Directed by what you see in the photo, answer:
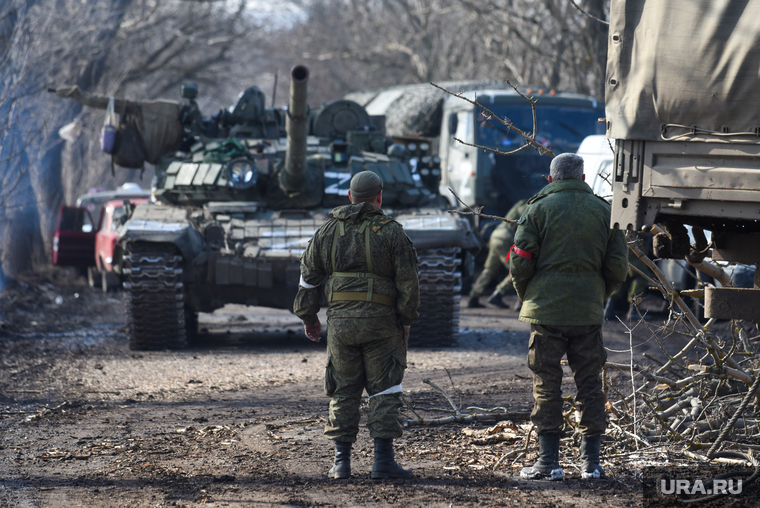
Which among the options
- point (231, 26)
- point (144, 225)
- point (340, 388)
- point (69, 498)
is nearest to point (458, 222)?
point (144, 225)

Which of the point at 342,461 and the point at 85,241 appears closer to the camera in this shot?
the point at 342,461

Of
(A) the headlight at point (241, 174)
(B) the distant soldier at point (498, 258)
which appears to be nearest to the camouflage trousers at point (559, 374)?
(A) the headlight at point (241, 174)

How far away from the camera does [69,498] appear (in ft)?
14.8

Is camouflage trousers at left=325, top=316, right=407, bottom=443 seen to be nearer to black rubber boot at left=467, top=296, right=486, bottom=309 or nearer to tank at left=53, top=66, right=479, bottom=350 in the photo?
tank at left=53, top=66, right=479, bottom=350

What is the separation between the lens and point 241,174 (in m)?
10.1

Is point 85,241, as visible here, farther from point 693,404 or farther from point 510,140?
point 693,404

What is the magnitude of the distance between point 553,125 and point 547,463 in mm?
11217

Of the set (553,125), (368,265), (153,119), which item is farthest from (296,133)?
(553,125)

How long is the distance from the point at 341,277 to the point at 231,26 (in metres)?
20.9

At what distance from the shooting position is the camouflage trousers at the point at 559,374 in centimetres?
466

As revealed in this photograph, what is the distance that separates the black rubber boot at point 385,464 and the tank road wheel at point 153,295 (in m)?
4.85

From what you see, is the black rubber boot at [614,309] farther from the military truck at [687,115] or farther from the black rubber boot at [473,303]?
the military truck at [687,115]

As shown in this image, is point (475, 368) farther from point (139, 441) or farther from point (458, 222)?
point (139, 441)

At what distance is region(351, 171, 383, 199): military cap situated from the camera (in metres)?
4.93
